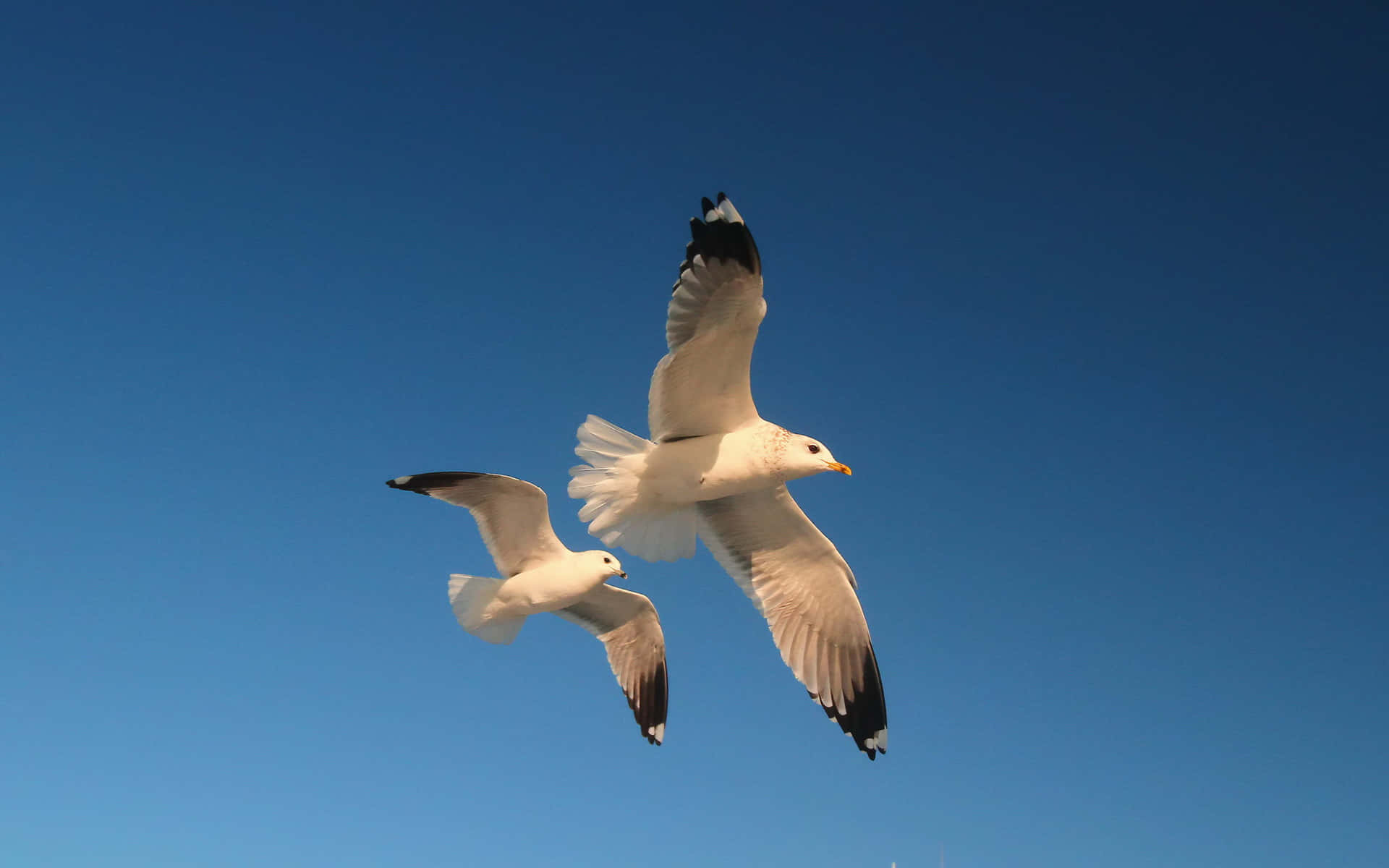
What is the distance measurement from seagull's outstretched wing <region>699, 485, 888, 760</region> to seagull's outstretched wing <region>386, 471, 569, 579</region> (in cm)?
114

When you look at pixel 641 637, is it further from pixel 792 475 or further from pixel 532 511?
pixel 792 475

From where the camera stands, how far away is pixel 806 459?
24.5 ft

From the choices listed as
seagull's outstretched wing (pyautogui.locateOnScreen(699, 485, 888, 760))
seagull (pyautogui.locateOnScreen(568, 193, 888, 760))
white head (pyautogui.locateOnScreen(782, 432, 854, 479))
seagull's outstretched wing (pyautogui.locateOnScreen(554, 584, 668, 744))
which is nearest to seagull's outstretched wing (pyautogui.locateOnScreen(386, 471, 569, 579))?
seagull (pyautogui.locateOnScreen(568, 193, 888, 760))

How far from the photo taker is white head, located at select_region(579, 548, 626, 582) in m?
8.59

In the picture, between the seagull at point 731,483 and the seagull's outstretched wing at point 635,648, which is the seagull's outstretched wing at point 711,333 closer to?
the seagull at point 731,483

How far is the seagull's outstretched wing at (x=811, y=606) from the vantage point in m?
8.48

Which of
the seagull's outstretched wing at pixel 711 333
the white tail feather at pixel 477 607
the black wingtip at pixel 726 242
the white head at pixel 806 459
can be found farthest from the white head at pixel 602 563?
the black wingtip at pixel 726 242

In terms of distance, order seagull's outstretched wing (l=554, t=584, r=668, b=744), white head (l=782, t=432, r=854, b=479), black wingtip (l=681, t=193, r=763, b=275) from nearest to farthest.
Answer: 1. black wingtip (l=681, t=193, r=763, b=275)
2. white head (l=782, t=432, r=854, b=479)
3. seagull's outstretched wing (l=554, t=584, r=668, b=744)

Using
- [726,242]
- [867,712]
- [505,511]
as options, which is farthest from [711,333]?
[867,712]

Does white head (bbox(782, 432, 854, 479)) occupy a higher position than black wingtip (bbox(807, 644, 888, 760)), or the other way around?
white head (bbox(782, 432, 854, 479))

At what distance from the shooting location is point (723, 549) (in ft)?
28.2

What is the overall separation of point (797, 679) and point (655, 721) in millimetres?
1416

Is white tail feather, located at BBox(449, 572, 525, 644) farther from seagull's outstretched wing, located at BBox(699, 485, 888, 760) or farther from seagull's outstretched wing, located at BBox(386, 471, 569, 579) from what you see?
seagull's outstretched wing, located at BBox(699, 485, 888, 760)

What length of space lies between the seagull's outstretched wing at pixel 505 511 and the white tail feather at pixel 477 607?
0.20 m
